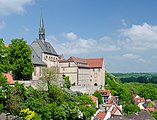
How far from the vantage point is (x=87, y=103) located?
4509 centimetres

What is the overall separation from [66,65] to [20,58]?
16373 mm

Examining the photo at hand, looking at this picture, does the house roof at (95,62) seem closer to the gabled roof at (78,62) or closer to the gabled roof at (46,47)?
the gabled roof at (78,62)

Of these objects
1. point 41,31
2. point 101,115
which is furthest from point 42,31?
point 101,115

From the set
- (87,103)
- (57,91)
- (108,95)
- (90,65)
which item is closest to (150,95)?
(90,65)

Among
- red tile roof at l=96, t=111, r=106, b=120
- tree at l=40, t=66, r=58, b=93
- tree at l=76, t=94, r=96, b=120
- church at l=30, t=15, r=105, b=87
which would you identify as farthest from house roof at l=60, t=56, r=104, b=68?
tree at l=40, t=66, r=58, b=93

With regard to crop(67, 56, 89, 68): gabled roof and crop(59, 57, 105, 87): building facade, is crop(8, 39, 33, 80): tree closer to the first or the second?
crop(59, 57, 105, 87): building facade

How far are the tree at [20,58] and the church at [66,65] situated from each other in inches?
198

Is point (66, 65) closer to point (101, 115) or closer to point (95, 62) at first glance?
point (95, 62)

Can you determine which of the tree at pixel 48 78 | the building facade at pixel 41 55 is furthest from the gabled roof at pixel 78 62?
the tree at pixel 48 78

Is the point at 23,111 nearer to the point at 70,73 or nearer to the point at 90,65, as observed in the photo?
the point at 70,73

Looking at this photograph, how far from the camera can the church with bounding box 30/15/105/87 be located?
5455cm

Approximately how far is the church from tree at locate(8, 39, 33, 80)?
16.5ft

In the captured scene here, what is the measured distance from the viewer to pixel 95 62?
226ft

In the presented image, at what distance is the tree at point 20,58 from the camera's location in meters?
45.3
